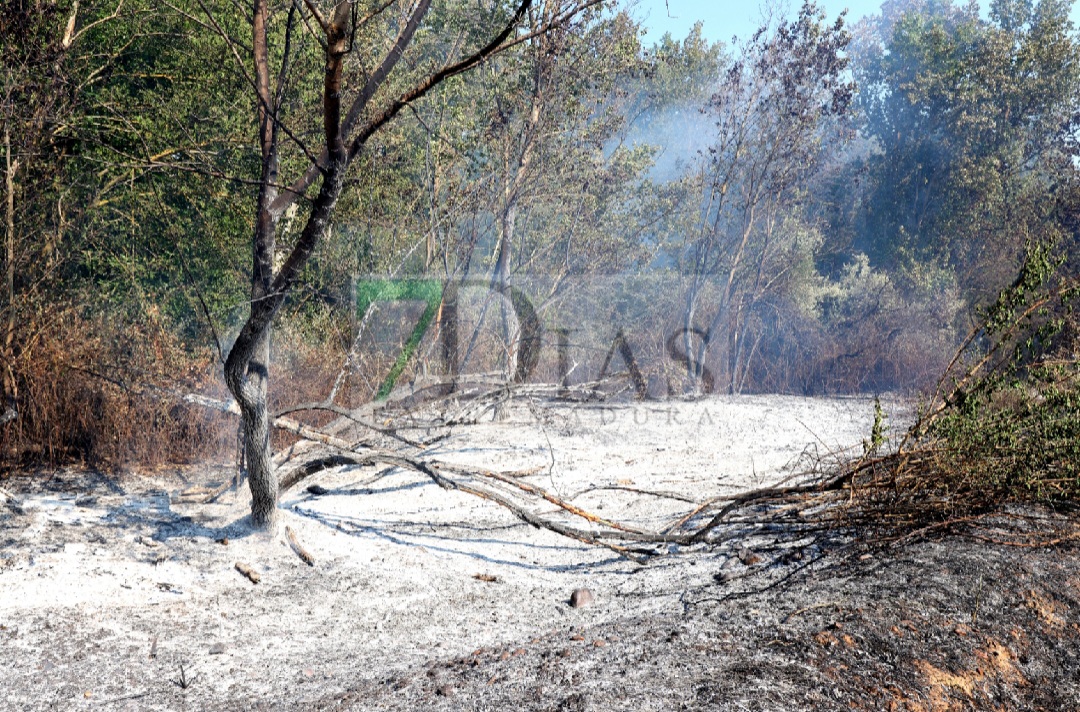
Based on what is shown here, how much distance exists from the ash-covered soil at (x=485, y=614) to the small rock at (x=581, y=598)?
7 centimetres

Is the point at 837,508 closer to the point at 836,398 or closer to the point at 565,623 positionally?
the point at 565,623

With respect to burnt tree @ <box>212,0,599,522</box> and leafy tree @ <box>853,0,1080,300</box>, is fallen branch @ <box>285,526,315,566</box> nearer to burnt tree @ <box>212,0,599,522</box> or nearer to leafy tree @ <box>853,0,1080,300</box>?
burnt tree @ <box>212,0,599,522</box>

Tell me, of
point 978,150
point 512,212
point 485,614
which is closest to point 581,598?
point 485,614

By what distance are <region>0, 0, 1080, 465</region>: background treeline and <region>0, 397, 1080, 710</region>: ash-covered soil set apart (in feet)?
6.19

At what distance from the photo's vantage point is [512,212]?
1105cm

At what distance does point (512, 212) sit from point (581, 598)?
727 centimetres

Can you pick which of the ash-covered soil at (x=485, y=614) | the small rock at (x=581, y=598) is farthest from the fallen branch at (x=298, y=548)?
the small rock at (x=581, y=598)

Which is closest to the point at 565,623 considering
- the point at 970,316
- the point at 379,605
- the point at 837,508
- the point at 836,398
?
the point at 379,605

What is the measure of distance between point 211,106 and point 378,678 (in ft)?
30.0

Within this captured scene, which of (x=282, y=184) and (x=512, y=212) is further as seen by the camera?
(x=512, y=212)

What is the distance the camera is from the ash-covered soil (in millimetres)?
3008

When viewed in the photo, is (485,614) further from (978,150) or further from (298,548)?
(978,150)

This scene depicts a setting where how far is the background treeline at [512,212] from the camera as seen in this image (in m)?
7.61

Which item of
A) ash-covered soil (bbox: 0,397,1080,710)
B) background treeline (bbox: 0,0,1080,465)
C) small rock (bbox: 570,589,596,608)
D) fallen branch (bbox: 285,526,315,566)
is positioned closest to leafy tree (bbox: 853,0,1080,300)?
background treeline (bbox: 0,0,1080,465)
